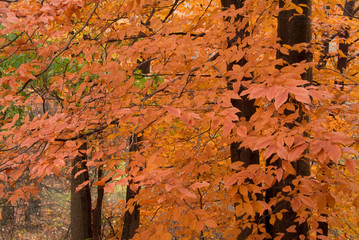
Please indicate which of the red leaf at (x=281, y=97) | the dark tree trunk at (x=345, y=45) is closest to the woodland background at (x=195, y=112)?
the red leaf at (x=281, y=97)

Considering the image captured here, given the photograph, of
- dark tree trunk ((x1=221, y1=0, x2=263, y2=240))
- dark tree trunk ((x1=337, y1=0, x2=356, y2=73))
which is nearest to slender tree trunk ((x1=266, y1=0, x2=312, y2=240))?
dark tree trunk ((x1=221, y1=0, x2=263, y2=240))

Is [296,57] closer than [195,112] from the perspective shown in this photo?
No

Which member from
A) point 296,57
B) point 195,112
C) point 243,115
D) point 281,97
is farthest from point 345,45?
point 281,97

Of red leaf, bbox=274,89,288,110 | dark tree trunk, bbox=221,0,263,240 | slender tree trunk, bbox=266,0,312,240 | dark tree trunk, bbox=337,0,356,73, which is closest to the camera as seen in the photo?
red leaf, bbox=274,89,288,110

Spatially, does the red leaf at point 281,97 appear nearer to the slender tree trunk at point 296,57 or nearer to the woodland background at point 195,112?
the woodland background at point 195,112

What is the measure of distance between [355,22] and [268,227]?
186 inches

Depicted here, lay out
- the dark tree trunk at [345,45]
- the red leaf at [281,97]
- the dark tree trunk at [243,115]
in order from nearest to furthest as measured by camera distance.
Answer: the red leaf at [281,97]
the dark tree trunk at [243,115]
the dark tree trunk at [345,45]

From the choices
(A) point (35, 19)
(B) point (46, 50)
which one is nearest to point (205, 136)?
(B) point (46, 50)

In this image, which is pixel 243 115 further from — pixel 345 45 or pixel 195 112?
pixel 345 45

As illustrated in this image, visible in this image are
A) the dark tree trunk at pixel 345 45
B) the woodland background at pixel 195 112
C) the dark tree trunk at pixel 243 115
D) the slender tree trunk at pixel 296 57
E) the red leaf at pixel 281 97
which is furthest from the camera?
the dark tree trunk at pixel 345 45

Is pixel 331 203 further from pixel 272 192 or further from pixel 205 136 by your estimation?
pixel 205 136

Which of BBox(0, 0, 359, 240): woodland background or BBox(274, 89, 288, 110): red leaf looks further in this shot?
BBox(0, 0, 359, 240): woodland background

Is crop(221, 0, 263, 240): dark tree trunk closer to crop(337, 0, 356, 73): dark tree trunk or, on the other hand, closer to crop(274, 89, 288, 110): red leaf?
crop(274, 89, 288, 110): red leaf

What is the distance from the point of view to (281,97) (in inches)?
63.5
